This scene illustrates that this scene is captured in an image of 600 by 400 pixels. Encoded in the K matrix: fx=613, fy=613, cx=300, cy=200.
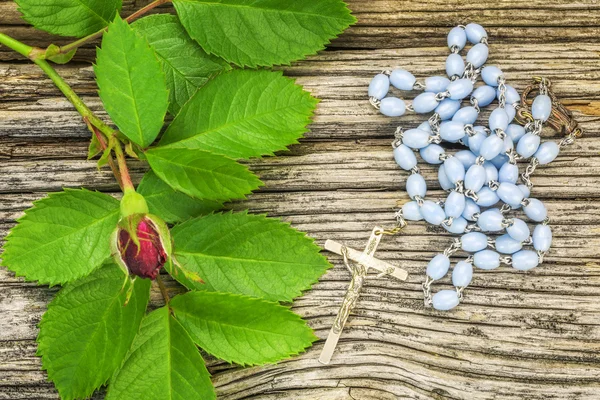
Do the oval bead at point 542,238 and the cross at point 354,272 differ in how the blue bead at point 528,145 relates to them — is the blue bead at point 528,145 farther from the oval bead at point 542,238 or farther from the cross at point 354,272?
the cross at point 354,272

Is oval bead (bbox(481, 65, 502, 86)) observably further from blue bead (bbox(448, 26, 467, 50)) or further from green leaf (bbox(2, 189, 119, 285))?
green leaf (bbox(2, 189, 119, 285))

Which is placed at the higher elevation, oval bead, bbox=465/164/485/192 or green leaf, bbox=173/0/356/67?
green leaf, bbox=173/0/356/67

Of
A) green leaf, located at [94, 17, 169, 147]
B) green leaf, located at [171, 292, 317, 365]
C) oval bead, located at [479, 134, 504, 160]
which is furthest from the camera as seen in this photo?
oval bead, located at [479, 134, 504, 160]

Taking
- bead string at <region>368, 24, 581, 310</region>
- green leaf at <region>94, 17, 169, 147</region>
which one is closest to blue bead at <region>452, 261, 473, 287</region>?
bead string at <region>368, 24, 581, 310</region>

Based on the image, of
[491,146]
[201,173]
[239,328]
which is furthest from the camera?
[491,146]

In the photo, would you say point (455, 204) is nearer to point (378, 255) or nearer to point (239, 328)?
point (378, 255)

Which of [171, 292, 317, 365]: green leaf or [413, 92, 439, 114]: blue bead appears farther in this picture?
[413, 92, 439, 114]: blue bead

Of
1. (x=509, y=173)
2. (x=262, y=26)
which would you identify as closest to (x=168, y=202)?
(x=262, y=26)

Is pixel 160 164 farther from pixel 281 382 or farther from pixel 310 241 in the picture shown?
pixel 281 382
